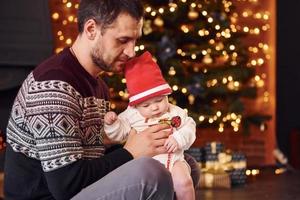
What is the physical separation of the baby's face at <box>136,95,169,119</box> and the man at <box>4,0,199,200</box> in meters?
0.15

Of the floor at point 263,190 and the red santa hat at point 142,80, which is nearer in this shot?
the red santa hat at point 142,80

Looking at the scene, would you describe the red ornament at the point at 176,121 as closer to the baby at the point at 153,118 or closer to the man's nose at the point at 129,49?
the baby at the point at 153,118

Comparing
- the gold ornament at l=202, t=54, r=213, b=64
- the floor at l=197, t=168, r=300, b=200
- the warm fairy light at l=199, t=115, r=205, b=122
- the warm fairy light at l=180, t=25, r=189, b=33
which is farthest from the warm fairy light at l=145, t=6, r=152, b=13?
the floor at l=197, t=168, r=300, b=200

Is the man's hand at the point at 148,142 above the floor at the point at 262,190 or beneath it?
above

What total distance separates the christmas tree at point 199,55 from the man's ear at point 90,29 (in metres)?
2.27

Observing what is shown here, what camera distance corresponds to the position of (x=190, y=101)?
3.97 meters

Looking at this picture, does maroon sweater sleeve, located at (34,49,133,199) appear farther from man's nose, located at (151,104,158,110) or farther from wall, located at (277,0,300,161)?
wall, located at (277,0,300,161)

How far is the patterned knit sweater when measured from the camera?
4.70 feet

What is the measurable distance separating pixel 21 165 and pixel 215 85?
263 centimetres

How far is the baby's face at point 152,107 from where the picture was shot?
6.05 ft

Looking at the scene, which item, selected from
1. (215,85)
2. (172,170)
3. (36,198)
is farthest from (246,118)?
(36,198)

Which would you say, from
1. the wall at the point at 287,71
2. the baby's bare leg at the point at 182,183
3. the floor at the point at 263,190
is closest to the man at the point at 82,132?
the baby's bare leg at the point at 182,183

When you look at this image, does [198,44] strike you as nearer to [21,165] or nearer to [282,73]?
[282,73]

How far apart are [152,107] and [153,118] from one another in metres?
0.05
